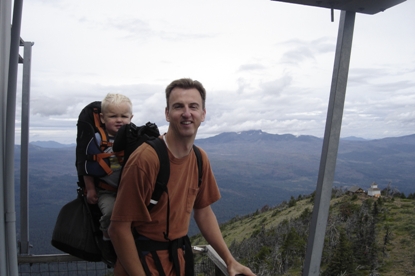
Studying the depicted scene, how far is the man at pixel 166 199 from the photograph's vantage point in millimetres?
2074

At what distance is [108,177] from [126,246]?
58 cm

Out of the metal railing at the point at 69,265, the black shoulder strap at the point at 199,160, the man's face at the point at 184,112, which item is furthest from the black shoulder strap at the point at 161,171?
the metal railing at the point at 69,265

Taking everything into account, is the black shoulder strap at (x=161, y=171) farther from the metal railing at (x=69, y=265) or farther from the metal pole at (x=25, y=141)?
the metal pole at (x=25, y=141)

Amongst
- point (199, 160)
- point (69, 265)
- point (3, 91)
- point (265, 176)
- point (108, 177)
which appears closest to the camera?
point (3, 91)

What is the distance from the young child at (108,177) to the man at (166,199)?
27 centimetres

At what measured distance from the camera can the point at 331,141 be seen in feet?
7.24

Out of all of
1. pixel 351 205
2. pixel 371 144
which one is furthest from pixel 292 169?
pixel 351 205

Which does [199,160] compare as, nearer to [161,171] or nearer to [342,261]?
[161,171]

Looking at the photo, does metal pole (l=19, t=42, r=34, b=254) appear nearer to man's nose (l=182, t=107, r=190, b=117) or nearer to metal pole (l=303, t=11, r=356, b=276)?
man's nose (l=182, t=107, r=190, b=117)

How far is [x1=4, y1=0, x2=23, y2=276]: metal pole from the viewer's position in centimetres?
228

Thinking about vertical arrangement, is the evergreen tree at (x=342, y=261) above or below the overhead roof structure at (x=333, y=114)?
below

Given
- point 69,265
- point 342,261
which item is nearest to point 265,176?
point 342,261

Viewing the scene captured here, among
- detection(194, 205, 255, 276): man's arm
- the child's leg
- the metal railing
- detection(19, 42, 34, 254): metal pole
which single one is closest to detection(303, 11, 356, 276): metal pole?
detection(194, 205, 255, 276): man's arm

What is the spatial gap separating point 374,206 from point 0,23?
1001 centimetres
